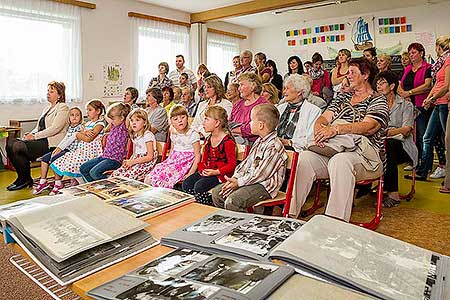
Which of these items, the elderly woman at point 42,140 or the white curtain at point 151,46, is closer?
the elderly woman at point 42,140

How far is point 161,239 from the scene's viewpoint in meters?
1.10

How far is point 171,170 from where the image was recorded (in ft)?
10.1

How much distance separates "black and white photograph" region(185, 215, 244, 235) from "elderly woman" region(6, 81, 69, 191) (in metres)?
3.48

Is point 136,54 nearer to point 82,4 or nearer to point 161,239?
point 82,4

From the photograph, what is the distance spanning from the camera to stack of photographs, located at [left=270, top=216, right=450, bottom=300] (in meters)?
0.78

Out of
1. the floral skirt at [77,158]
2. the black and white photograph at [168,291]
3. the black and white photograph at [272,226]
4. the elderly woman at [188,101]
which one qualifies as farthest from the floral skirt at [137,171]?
the black and white photograph at [168,291]

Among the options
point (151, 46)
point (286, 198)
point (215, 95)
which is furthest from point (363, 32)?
point (286, 198)

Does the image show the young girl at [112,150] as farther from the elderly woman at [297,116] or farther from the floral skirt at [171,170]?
the elderly woman at [297,116]

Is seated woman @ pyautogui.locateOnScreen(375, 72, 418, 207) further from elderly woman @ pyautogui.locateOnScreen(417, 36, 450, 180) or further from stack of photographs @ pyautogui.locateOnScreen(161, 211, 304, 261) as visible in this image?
stack of photographs @ pyautogui.locateOnScreen(161, 211, 304, 261)

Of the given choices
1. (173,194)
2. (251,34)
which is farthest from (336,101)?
(251,34)

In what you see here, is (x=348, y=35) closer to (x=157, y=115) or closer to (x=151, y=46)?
(x=151, y=46)

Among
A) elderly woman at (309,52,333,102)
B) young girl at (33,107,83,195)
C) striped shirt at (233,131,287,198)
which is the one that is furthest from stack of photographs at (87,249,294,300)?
elderly woman at (309,52,333,102)

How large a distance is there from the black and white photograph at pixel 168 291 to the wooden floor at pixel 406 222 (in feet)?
4.59

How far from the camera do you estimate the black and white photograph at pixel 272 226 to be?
3.50 ft
